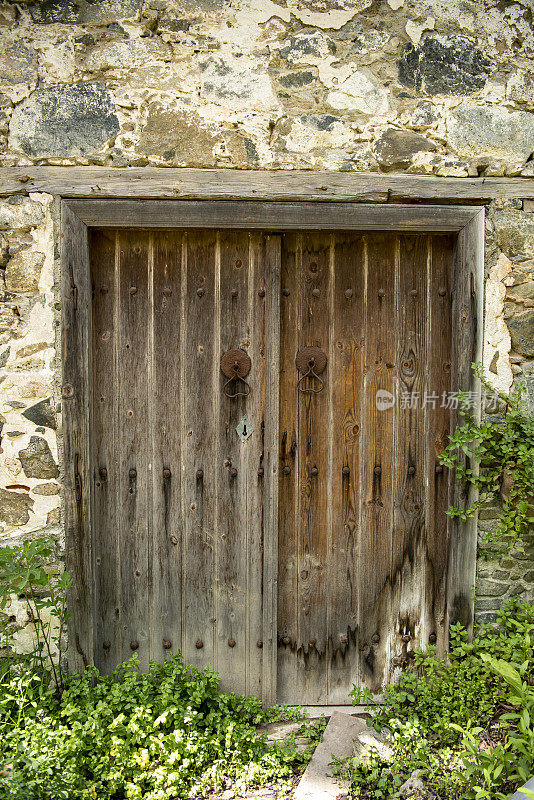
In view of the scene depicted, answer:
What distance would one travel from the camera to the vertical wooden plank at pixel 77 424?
2283 millimetres

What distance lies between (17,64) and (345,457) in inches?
84.3

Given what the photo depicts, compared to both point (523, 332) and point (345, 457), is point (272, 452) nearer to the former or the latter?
point (345, 457)

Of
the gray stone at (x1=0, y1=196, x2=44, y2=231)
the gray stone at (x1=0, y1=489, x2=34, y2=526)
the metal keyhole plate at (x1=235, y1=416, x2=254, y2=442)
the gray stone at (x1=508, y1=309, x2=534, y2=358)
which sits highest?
the gray stone at (x1=0, y1=196, x2=44, y2=231)

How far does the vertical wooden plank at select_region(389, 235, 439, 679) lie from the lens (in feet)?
8.20

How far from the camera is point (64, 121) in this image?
2244mm

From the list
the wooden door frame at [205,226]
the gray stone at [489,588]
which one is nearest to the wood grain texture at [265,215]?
the wooden door frame at [205,226]

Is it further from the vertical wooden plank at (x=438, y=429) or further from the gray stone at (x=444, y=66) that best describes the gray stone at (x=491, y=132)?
the vertical wooden plank at (x=438, y=429)

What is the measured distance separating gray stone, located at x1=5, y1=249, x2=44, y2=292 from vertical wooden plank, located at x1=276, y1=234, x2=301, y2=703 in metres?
0.98

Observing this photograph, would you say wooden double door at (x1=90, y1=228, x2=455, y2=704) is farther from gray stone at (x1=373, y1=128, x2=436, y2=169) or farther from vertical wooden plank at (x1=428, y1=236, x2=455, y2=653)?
gray stone at (x1=373, y1=128, x2=436, y2=169)

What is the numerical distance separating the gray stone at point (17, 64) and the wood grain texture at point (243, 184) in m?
0.36

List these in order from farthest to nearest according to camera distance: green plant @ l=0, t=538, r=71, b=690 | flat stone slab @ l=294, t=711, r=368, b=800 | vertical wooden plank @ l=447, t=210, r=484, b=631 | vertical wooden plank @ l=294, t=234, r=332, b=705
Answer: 1. vertical wooden plank @ l=294, t=234, r=332, b=705
2. vertical wooden plank @ l=447, t=210, r=484, b=631
3. green plant @ l=0, t=538, r=71, b=690
4. flat stone slab @ l=294, t=711, r=368, b=800

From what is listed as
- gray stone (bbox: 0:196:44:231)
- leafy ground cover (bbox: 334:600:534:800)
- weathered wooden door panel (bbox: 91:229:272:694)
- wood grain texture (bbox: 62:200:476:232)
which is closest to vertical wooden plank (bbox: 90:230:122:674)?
weathered wooden door panel (bbox: 91:229:272:694)

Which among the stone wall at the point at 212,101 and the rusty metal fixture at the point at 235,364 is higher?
the stone wall at the point at 212,101

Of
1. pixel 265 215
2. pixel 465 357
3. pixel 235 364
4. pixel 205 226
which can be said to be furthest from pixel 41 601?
pixel 465 357
